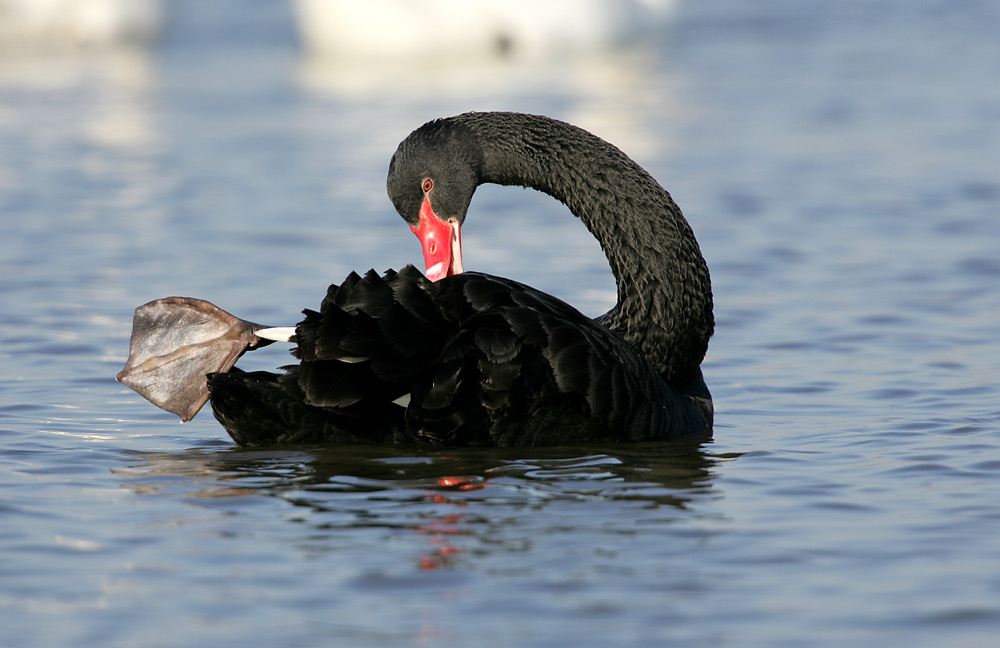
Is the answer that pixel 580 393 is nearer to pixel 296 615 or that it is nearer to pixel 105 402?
pixel 296 615

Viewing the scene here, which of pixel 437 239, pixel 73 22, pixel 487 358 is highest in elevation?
pixel 73 22

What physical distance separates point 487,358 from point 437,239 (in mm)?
1531

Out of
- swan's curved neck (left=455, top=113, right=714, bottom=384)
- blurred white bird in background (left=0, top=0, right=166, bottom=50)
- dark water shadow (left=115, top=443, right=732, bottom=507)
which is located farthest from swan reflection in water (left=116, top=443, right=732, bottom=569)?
blurred white bird in background (left=0, top=0, right=166, bottom=50)

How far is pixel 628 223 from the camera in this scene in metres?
6.45

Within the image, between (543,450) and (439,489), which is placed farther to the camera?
(543,450)

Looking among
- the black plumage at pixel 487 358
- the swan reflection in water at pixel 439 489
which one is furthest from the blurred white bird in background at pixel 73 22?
the swan reflection in water at pixel 439 489

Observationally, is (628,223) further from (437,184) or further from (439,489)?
(439,489)

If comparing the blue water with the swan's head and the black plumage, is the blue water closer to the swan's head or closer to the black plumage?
the black plumage

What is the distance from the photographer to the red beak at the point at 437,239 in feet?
21.5

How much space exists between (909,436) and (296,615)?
2.91 meters

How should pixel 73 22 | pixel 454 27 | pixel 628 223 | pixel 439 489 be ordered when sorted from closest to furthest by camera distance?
pixel 439 489 → pixel 628 223 → pixel 454 27 → pixel 73 22

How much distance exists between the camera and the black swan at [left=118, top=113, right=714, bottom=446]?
5152 millimetres

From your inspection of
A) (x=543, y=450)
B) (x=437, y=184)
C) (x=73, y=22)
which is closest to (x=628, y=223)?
(x=437, y=184)

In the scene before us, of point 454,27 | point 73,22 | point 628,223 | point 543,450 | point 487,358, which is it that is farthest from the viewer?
point 73,22
